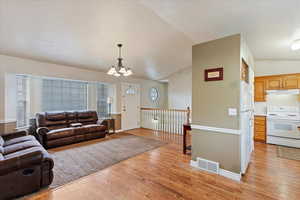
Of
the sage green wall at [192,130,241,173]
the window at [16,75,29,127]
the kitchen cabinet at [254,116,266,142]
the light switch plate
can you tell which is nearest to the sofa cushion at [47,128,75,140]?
the window at [16,75,29,127]

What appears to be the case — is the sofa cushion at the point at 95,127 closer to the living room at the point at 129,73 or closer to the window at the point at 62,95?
the living room at the point at 129,73

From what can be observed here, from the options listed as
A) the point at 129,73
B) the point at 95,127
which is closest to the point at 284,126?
the point at 129,73

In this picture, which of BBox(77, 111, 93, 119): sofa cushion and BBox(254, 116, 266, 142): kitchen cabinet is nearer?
BBox(254, 116, 266, 142): kitchen cabinet

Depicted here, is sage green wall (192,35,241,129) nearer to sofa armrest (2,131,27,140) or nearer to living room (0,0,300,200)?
living room (0,0,300,200)

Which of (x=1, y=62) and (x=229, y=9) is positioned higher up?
(x=229, y=9)

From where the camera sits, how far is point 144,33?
345 cm

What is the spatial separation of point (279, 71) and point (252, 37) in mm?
2431

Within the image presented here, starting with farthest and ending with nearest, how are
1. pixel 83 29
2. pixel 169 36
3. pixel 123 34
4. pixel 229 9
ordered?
pixel 169 36, pixel 123 34, pixel 83 29, pixel 229 9

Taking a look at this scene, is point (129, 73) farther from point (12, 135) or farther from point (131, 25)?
point (12, 135)

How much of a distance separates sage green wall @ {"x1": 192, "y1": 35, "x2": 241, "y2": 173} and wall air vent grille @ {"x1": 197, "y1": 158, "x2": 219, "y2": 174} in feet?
0.23

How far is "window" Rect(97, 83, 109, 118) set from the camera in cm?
625

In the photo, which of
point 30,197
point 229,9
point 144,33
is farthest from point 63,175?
point 229,9

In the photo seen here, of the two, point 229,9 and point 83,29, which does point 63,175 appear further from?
point 229,9

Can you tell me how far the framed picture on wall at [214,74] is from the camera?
8.06 ft
